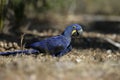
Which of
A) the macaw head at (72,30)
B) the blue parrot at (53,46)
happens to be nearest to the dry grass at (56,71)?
the blue parrot at (53,46)

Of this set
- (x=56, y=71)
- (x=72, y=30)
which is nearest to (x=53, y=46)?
(x=72, y=30)

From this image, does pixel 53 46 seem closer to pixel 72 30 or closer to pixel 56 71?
pixel 72 30

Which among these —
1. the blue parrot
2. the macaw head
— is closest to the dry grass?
the blue parrot

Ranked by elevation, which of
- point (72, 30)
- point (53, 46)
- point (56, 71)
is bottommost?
point (53, 46)

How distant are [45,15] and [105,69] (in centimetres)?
1998

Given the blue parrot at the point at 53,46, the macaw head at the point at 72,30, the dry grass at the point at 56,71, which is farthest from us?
the macaw head at the point at 72,30

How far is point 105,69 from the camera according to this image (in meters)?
8.23

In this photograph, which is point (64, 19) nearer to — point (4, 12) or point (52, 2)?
point (52, 2)

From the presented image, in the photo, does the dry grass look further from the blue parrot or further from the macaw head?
the macaw head

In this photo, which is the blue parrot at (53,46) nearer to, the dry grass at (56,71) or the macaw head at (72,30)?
the macaw head at (72,30)

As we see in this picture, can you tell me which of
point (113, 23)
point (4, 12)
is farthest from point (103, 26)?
point (4, 12)

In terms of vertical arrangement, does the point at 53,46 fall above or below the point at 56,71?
below

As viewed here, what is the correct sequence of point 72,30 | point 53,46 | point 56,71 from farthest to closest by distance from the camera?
point 72,30
point 53,46
point 56,71

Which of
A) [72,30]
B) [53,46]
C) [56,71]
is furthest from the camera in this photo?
[72,30]
